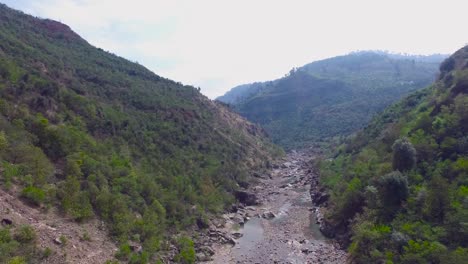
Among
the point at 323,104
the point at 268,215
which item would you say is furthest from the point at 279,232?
the point at 323,104

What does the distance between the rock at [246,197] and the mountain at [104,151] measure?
4.15ft

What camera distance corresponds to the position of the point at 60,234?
22.0 m

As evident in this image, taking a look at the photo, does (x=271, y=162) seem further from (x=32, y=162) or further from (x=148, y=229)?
(x=32, y=162)

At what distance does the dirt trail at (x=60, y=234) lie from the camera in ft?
67.6

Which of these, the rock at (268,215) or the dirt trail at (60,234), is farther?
the rock at (268,215)

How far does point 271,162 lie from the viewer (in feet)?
258

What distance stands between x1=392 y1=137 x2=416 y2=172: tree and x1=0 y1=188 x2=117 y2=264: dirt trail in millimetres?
25313

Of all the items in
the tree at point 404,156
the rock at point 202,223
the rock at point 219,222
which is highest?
the tree at point 404,156

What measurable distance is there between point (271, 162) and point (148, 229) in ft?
174

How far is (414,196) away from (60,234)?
85.8ft

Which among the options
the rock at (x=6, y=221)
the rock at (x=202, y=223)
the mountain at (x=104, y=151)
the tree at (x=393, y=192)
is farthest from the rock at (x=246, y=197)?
the rock at (x=6, y=221)

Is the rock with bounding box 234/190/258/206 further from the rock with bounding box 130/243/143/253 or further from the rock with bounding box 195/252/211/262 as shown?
the rock with bounding box 130/243/143/253

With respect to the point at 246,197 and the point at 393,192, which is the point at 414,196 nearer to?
the point at 393,192

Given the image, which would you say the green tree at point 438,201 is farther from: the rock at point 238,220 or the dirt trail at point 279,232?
the rock at point 238,220
